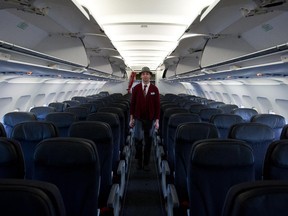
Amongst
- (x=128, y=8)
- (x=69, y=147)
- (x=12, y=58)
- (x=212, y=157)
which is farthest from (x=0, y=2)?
(x=128, y=8)

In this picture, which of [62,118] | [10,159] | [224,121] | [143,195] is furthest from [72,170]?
[224,121]

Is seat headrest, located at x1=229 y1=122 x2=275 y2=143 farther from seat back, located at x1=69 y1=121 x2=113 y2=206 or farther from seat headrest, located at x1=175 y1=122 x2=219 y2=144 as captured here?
→ seat back, located at x1=69 y1=121 x2=113 y2=206

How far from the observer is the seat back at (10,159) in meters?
2.58

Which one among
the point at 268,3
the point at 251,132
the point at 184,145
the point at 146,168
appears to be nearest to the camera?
the point at 268,3

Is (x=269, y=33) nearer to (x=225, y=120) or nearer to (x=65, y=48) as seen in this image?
(x=225, y=120)

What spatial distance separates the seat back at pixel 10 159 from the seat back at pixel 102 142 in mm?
1376

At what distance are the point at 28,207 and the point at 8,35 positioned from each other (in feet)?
15.5

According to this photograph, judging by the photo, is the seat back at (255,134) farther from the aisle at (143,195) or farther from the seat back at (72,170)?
the seat back at (72,170)

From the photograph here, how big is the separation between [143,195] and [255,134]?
223 centimetres

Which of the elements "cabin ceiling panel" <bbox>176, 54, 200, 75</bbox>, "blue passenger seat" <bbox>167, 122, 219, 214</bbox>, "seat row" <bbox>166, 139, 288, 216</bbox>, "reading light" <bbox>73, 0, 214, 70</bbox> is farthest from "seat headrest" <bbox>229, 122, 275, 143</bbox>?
"cabin ceiling panel" <bbox>176, 54, 200, 75</bbox>

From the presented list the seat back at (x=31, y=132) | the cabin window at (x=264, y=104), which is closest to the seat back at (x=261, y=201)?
the seat back at (x=31, y=132)

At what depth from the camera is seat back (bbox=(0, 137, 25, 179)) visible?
8.45 ft

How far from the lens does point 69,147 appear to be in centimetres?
265

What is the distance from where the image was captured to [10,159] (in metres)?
2.59
